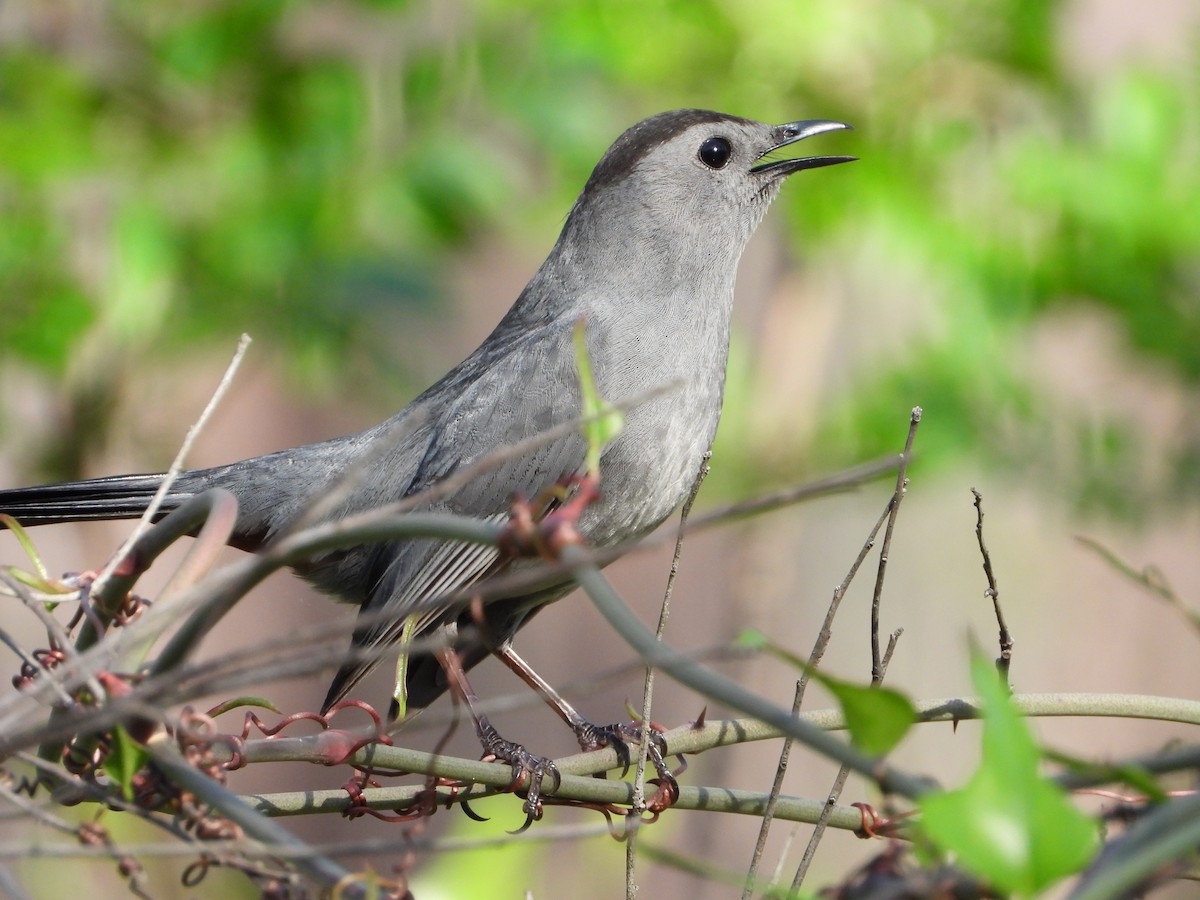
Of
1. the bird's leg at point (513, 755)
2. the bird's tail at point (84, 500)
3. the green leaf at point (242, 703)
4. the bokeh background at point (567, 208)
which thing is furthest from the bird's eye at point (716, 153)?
the green leaf at point (242, 703)

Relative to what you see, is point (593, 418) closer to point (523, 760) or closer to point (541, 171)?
point (523, 760)

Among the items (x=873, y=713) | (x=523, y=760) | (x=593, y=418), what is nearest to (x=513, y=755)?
(x=523, y=760)

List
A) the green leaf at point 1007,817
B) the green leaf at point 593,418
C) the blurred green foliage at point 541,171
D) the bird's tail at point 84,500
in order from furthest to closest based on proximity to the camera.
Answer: the blurred green foliage at point 541,171 → the bird's tail at point 84,500 → the green leaf at point 593,418 → the green leaf at point 1007,817

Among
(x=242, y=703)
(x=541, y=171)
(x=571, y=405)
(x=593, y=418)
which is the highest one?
(x=541, y=171)

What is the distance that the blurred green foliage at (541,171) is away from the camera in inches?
139

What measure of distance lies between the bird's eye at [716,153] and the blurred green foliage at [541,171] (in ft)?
1.54

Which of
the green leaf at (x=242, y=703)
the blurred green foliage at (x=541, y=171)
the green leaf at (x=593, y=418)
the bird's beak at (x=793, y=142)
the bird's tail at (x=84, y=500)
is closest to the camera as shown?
the green leaf at (x=593, y=418)

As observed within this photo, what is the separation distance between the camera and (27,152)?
3.26m

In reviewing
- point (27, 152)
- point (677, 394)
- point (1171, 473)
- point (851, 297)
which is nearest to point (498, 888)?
point (677, 394)

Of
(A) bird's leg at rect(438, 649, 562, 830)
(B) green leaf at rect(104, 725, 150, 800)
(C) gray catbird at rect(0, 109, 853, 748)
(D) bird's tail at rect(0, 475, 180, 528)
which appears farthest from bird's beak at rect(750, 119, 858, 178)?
(B) green leaf at rect(104, 725, 150, 800)

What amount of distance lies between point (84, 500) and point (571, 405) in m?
1.09

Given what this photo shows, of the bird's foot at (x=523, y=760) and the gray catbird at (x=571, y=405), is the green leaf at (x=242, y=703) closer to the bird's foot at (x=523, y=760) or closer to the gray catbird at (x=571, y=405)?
the bird's foot at (x=523, y=760)

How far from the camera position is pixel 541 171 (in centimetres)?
418

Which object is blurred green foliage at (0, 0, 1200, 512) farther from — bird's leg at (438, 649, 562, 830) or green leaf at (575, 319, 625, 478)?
green leaf at (575, 319, 625, 478)
